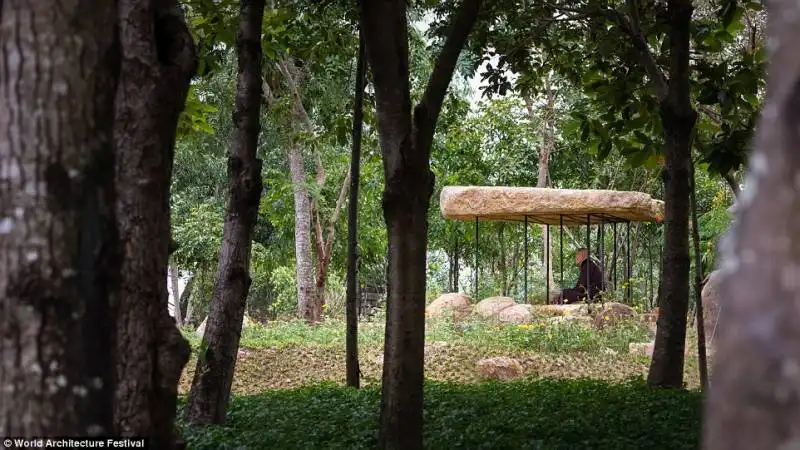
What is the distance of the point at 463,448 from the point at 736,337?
3.92 m

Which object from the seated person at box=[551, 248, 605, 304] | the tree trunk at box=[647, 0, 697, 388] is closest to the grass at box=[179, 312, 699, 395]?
the tree trunk at box=[647, 0, 697, 388]

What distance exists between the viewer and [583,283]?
1816 centimetres

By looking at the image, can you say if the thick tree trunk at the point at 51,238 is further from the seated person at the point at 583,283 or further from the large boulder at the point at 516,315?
the seated person at the point at 583,283

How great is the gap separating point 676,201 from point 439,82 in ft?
9.43

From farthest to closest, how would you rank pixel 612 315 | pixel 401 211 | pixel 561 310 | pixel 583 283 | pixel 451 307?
pixel 583 283 < pixel 451 307 < pixel 561 310 < pixel 612 315 < pixel 401 211

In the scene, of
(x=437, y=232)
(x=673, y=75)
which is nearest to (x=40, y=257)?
(x=673, y=75)

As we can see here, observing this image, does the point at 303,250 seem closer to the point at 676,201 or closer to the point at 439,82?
the point at 676,201

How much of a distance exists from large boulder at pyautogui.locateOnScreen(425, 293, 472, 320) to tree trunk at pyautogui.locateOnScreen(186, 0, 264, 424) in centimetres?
887

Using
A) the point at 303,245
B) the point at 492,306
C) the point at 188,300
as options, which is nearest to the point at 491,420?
the point at 492,306

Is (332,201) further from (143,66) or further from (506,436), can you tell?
(143,66)

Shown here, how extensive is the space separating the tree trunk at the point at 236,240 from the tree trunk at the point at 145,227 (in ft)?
10.5

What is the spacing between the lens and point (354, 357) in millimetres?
8086

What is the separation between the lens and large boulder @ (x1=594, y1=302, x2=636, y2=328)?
13.1 m

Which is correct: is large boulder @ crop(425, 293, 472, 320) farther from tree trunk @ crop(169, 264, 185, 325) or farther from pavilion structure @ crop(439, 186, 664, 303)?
tree trunk @ crop(169, 264, 185, 325)
